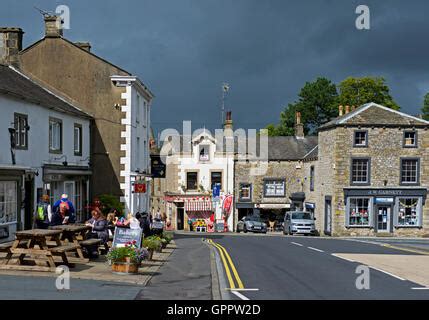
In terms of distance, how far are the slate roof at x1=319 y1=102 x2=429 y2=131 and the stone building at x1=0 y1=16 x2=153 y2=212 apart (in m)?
20.8

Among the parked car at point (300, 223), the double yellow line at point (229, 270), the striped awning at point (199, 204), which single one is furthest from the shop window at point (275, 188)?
the double yellow line at point (229, 270)

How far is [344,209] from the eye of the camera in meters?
48.0

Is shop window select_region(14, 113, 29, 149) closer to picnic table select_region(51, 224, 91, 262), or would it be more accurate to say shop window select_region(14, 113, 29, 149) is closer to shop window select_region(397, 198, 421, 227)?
picnic table select_region(51, 224, 91, 262)

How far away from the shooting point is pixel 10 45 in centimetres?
3162

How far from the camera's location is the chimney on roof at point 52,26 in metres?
32.1

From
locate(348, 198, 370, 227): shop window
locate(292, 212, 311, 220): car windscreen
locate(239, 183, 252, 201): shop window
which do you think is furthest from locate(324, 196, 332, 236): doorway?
locate(239, 183, 252, 201): shop window

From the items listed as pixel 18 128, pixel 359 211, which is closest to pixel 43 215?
pixel 18 128

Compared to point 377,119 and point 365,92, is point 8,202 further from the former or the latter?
point 365,92

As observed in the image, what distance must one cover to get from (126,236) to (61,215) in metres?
3.57

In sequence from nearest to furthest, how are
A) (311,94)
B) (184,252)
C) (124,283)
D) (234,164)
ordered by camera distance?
(124,283) → (184,252) → (234,164) → (311,94)

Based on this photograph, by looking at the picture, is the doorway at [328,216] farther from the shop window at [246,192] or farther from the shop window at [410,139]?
the shop window at [246,192]
